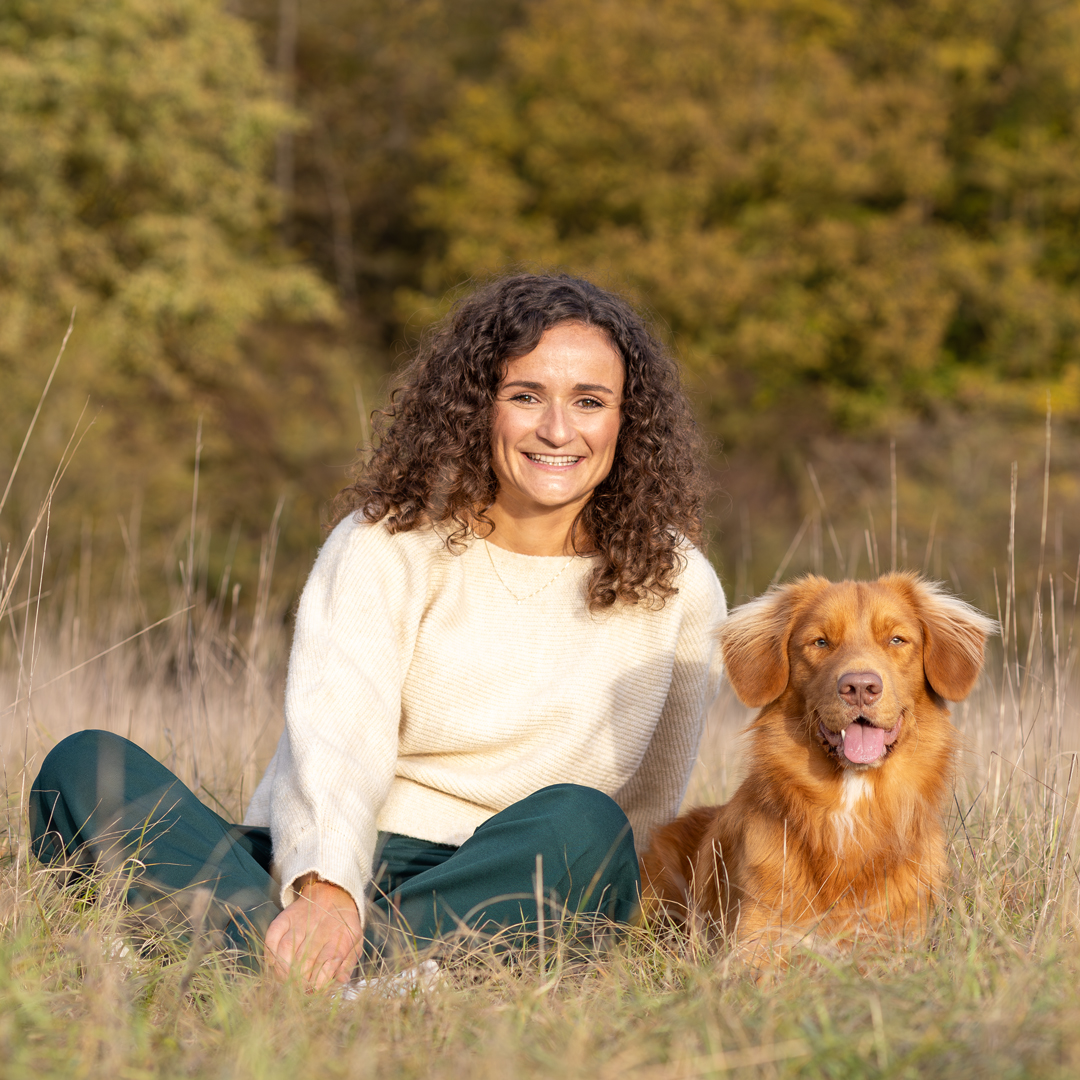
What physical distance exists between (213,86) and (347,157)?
730 cm

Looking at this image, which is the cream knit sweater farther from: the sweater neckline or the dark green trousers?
the dark green trousers

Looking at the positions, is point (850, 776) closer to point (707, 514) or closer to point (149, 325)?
point (707, 514)

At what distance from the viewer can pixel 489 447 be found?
348 centimetres

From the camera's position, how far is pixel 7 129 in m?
14.2

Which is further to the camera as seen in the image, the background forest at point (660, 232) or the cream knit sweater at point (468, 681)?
the background forest at point (660, 232)

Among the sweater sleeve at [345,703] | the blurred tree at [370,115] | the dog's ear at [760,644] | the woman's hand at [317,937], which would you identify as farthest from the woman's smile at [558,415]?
the blurred tree at [370,115]

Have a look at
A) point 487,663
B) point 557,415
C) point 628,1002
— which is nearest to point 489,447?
point 557,415

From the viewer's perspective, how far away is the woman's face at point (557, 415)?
3.33 metres

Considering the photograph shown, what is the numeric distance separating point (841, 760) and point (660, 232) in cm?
1680

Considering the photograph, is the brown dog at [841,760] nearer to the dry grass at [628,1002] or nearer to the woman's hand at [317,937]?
the dry grass at [628,1002]

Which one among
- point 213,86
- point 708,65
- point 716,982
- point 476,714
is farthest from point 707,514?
point 708,65

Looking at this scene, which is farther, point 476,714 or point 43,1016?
point 476,714

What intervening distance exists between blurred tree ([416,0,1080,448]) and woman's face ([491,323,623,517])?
15883mm

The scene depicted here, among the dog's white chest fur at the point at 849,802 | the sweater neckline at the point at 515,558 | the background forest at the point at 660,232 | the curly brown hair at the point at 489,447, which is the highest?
the background forest at the point at 660,232
